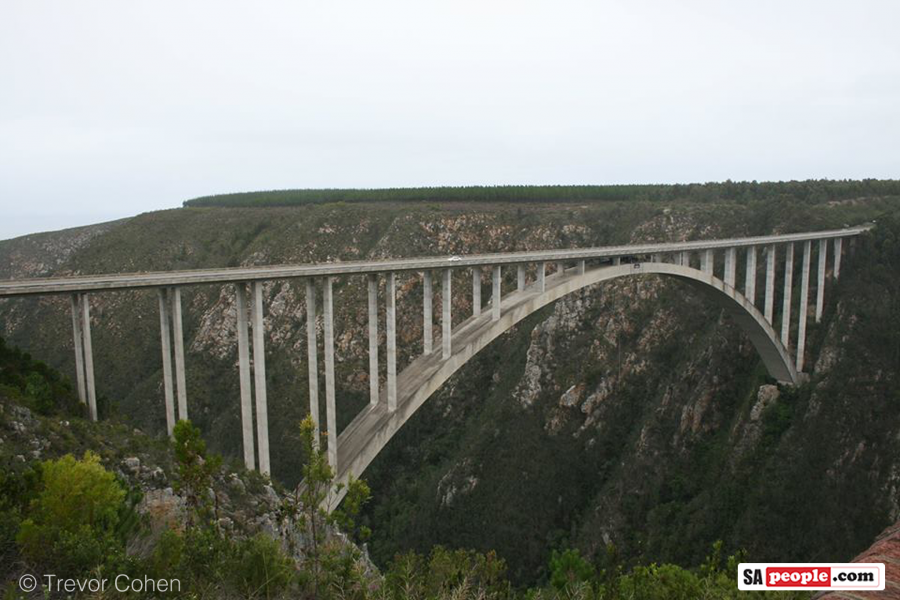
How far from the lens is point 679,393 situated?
37031 mm

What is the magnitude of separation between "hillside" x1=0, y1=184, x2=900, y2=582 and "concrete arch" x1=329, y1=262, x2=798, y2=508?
20.2 feet

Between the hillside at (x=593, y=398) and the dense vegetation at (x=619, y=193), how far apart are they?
67.5 inches

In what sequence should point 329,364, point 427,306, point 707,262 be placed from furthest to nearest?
1. point 707,262
2. point 427,306
3. point 329,364

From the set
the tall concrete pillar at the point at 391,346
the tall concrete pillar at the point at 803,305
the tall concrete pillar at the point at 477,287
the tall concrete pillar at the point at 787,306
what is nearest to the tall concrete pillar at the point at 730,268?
the tall concrete pillar at the point at 787,306

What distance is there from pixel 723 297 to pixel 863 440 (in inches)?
365

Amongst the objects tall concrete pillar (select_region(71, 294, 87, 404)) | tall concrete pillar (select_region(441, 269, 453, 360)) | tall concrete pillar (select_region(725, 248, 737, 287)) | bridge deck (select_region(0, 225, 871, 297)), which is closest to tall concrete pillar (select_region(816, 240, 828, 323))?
tall concrete pillar (select_region(725, 248, 737, 287))

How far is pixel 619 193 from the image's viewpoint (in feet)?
225

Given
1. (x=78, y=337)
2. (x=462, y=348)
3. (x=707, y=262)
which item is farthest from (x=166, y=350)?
(x=707, y=262)

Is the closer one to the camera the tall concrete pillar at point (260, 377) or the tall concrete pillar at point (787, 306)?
the tall concrete pillar at point (260, 377)

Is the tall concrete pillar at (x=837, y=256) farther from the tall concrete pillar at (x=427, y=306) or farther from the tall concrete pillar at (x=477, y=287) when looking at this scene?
the tall concrete pillar at (x=427, y=306)

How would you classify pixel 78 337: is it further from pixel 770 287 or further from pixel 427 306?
pixel 770 287

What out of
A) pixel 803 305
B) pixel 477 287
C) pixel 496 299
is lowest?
pixel 803 305

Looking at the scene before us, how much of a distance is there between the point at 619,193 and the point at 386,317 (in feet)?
175

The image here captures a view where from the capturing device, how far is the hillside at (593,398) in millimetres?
29516
